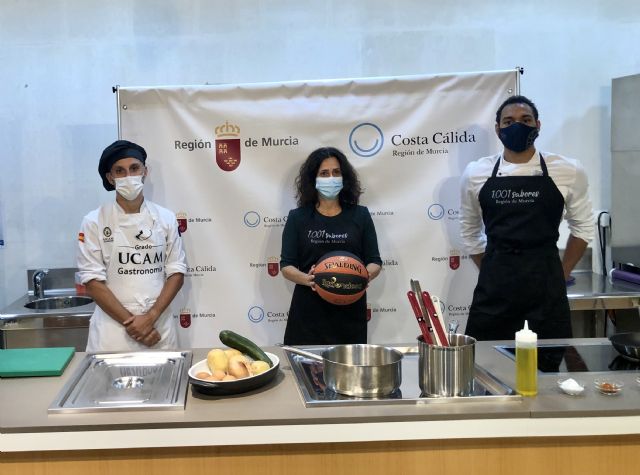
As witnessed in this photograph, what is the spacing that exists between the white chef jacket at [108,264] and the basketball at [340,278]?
733 mm

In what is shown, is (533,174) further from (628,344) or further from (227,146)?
(227,146)

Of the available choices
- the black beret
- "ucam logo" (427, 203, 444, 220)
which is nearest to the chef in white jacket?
the black beret

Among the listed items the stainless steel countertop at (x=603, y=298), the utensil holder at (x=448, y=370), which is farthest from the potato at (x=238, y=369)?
the stainless steel countertop at (x=603, y=298)

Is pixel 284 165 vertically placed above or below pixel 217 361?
above

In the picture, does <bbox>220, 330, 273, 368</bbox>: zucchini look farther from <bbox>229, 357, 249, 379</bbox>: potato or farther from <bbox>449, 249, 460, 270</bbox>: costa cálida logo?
<bbox>449, 249, 460, 270</bbox>: costa cálida logo

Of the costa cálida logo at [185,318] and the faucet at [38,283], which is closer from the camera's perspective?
the costa cálida logo at [185,318]

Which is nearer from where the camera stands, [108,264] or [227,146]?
[108,264]

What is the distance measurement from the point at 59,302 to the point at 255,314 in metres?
1.25

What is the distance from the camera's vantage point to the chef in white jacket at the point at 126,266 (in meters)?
3.12

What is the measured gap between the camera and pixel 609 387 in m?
1.80

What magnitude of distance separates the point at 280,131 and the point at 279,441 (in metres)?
2.41

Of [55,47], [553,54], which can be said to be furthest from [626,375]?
[55,47]

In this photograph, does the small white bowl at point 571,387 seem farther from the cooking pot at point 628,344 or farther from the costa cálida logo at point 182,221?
the costa cálida logo at point 182,221

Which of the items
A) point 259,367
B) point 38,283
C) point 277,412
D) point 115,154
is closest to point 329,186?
point 115,154
